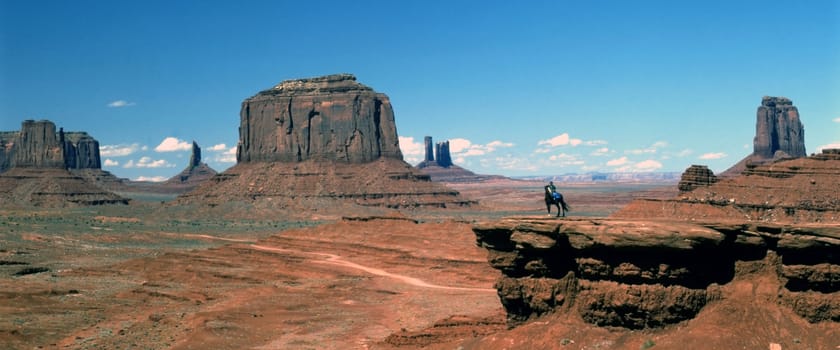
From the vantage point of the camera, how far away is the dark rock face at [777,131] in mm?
179125

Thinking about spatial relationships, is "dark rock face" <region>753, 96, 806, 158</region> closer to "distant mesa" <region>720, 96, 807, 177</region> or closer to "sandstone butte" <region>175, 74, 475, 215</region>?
"distant mesa" <region>720, 96, 807, 177</region>

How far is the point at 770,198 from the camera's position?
5900 cm

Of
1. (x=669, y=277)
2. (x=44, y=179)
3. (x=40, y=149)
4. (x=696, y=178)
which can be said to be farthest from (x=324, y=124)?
(x=669, y=277)

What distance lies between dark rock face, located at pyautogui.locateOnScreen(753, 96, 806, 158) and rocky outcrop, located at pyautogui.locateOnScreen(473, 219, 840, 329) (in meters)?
167

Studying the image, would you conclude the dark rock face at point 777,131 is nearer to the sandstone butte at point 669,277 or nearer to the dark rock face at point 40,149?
the dark rock face at point 40,149

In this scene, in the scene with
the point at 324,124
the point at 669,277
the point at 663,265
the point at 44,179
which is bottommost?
the point at 669,277

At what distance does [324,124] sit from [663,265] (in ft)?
465

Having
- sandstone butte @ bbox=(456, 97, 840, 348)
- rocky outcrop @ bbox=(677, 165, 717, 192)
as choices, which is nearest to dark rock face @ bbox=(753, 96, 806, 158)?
rocky outcrop @ bbox=(677, 165, 717, 192)

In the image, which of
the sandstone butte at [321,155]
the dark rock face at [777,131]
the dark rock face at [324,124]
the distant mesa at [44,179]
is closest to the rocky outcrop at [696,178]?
the sandstone butte at [321,155]

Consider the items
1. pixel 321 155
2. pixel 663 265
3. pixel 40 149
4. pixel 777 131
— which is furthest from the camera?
pixel 40 149

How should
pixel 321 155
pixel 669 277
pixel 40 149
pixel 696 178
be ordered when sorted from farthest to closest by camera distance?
pixel 40 149, pixel 321 155, pixel 696 178, pixel 669 277

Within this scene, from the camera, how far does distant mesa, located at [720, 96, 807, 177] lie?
179m

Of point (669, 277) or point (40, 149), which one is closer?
point (669, 277)

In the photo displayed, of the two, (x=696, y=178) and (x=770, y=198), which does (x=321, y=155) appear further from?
(x=770, y=198)
